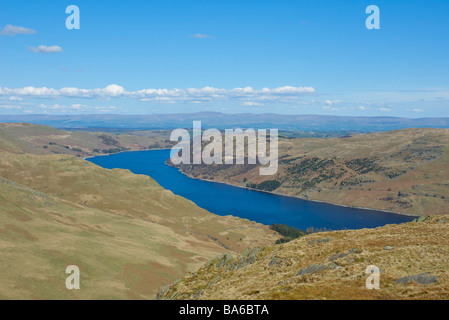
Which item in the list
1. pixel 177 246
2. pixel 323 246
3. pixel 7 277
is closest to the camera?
pixel 323 246

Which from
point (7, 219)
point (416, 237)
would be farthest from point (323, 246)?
point (7, 219)

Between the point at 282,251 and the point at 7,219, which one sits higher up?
the point at 282,251

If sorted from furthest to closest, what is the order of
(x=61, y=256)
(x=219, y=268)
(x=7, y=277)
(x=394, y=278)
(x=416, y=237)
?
1. (x=61, y=256)
2. (x=7, y=277)
3. (x=219, y=268)
4. (x=416, y=237)
5. (x=394, y=278)

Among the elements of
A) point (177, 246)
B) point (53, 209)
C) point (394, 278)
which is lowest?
point (177, 246)

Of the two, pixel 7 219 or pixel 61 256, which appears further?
pixel 7 219
